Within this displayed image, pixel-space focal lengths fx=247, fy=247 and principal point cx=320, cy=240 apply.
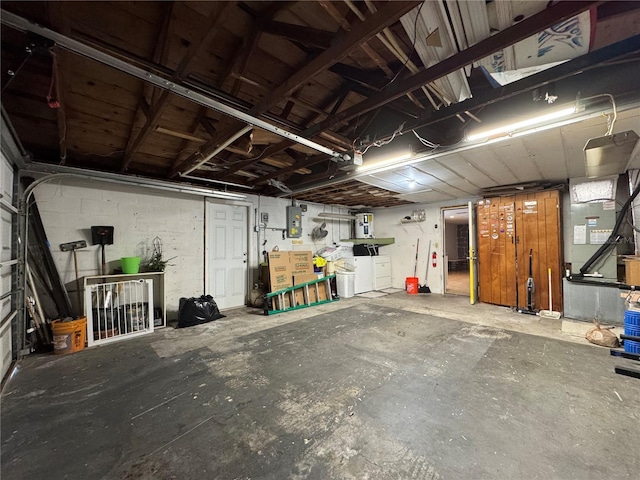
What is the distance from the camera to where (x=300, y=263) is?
5492 millimetres

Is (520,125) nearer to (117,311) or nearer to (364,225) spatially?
(364,225)

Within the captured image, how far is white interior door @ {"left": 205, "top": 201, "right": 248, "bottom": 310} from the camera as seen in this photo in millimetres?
4961

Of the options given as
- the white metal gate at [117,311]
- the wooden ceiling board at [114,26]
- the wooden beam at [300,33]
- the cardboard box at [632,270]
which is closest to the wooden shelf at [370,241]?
the cardboard box at [632,270]

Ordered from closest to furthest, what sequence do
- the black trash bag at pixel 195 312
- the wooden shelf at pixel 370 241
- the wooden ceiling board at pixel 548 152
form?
the wooden ceiling board at pixel 548 152
the black trash bag at pixel 195 312
the wooden shelf at pixel 370 241

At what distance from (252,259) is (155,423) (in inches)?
153

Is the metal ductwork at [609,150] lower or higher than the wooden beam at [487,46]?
lower

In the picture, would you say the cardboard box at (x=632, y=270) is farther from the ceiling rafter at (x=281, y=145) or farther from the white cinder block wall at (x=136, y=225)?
the white cinder block wall at (x=136, y=225)

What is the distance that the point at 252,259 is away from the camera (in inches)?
218

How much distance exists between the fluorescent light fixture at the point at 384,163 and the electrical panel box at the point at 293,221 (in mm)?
2681

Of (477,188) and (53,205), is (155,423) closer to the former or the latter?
(53,205)

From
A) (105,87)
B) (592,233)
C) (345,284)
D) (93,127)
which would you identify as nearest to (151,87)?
(105,87)

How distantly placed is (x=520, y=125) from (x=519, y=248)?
10.9ft

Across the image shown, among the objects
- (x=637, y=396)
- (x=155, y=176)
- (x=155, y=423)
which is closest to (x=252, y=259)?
(x=155, y=176)

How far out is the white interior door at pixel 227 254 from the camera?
4961mm
